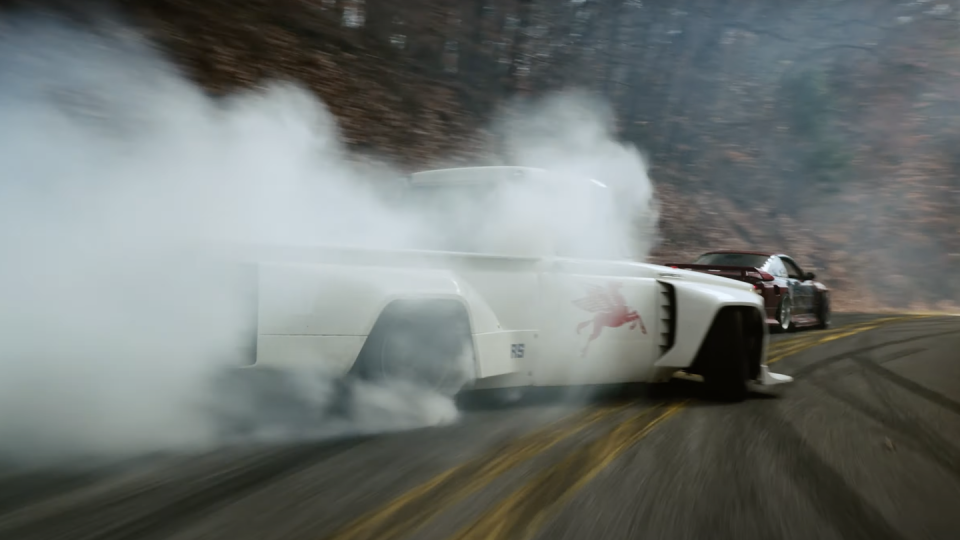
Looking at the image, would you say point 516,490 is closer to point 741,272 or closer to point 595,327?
point 595,327

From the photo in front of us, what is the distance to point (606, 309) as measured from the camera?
6.12m

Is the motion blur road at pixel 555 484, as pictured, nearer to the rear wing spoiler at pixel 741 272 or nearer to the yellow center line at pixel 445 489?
the yellow center line at pixel 445 489

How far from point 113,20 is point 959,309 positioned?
27.6 meters

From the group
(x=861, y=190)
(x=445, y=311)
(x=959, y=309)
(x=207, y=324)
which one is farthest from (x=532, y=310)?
(x=861, y=190)

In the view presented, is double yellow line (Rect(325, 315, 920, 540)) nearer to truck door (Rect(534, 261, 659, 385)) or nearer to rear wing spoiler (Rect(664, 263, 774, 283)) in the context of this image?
truck door (Rect(534, 261, 659, 385))

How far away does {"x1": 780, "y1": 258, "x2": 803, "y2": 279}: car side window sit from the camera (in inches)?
570

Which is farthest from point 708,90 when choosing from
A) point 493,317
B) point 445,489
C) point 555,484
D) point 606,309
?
point 445,489

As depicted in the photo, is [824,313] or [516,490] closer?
[516,490]

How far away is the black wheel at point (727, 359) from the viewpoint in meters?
6.51

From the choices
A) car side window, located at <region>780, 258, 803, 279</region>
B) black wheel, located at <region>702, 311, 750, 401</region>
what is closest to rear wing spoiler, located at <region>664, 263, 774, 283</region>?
car side window, located at <region>780, 258, 803, 279</region>

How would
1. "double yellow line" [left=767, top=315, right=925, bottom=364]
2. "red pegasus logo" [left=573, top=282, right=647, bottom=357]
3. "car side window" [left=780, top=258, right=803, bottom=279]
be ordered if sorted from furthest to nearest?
"car side window" [left=780, top=258, right=803, bottom=279] → "double yellow line" [left=767, top=315, right=925, bottom=364] → "red pegasus logo" [left=573, top=282, right=647, bottom=357]

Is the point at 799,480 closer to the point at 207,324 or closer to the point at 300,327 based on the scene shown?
the point at 300,327

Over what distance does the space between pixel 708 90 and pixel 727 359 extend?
25.4 meters

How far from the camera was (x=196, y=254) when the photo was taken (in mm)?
4207
